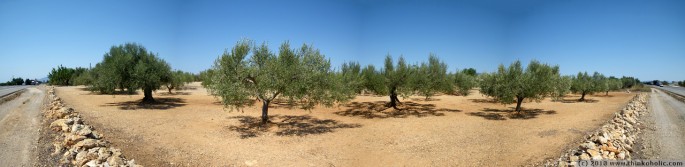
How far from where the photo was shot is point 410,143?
11383 millimetres

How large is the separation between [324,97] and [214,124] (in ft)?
20.2

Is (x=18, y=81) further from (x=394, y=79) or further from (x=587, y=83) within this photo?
(x=587, y=83)

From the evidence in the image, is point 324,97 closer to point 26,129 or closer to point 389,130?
point 389,130

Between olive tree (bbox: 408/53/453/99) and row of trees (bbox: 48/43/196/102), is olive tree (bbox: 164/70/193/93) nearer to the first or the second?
row of trees (bbox: 48/43/196/102)

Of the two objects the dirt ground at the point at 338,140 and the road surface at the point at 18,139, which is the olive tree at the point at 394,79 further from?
the road surface at the point at 18,139

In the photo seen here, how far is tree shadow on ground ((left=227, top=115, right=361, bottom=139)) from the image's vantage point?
529 inches

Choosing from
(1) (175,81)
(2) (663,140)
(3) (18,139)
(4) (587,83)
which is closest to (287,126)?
(3) (18,139)

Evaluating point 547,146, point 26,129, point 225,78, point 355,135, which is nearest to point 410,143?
point 355,135

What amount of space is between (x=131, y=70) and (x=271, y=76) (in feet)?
50.8

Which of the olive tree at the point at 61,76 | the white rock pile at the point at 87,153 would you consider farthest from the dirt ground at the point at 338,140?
the olive tree at the point at 61,76

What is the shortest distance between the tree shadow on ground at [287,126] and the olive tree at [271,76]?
1.14m

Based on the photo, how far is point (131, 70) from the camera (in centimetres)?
2192

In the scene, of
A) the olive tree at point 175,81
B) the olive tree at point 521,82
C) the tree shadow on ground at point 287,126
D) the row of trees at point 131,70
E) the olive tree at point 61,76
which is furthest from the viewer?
the olive tree at point 61,76

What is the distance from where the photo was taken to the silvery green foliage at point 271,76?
13461 mm
